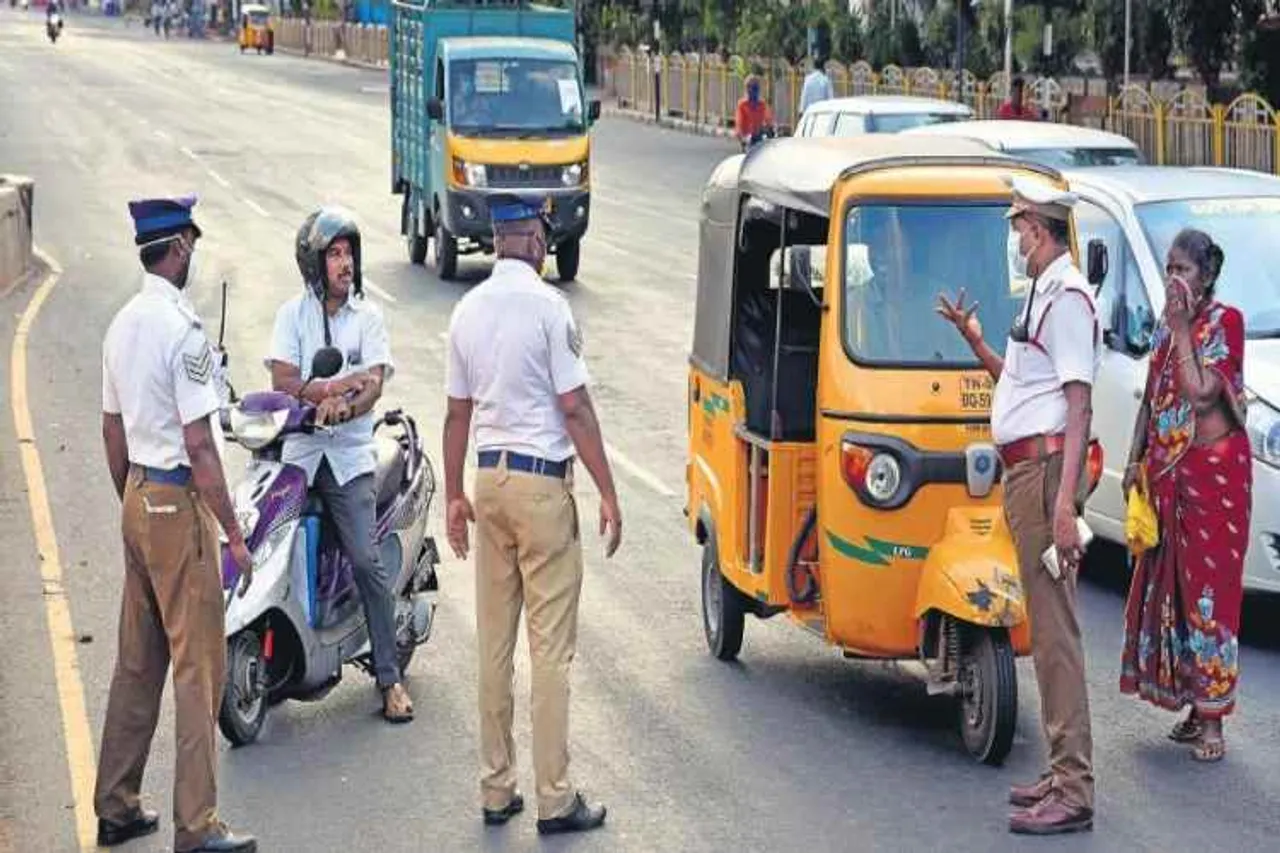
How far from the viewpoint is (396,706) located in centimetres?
980

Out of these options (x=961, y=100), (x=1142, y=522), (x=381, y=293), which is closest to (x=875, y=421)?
(x=1142, y=522)

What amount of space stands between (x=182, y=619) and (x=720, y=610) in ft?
10.3

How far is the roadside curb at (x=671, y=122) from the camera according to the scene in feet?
177

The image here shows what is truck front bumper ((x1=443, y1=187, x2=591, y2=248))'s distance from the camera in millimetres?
26078

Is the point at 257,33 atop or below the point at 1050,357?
atop

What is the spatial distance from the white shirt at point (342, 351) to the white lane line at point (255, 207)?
80.6ft

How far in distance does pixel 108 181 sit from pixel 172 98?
82.4ft

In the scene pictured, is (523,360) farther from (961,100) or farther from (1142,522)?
(961,100)

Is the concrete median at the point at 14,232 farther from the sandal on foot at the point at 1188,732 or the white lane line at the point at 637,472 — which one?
the sandal on foot at the point at 1188,732

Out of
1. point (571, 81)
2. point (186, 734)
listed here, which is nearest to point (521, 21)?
point (571, 81)

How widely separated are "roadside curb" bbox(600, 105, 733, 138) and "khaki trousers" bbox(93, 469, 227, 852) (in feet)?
148

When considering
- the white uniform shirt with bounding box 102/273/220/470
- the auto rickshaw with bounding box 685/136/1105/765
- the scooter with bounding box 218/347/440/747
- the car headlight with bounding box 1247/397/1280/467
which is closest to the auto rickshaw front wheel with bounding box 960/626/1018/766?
the auto rickshaw with bounding box 685/136/1105/765

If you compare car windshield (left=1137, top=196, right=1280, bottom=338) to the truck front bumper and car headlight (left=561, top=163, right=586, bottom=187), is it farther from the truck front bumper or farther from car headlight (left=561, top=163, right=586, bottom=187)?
car headlight (left=561, top=163, right=586, bottom=187)

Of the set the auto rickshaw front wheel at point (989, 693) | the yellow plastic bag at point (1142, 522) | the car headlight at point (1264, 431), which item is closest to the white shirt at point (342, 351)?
the auto rickshaw front wheel at point (989, 693)
